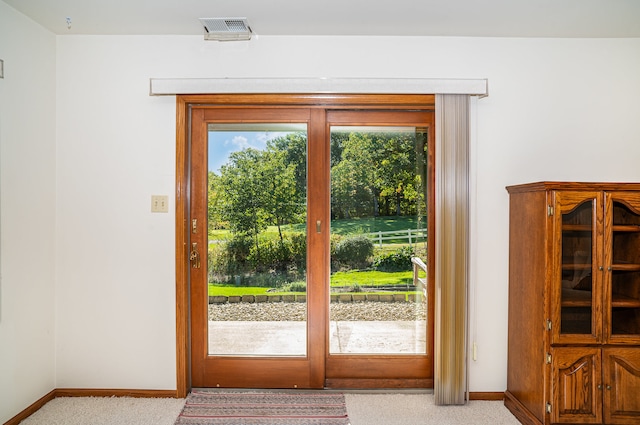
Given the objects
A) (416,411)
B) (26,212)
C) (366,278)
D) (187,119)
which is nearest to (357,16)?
(187,119)

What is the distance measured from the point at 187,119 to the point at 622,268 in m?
2.83

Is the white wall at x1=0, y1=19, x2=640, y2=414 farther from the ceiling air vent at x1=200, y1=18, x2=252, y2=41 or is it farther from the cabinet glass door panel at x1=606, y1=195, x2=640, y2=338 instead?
the cabinet glass door panel at x1=606, y1=195, x2=640, y2=338

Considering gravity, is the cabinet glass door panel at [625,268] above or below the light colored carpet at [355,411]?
above

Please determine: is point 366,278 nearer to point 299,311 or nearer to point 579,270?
point 299,311

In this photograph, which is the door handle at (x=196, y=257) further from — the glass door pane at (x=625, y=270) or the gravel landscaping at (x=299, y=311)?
the glass door pane at (x=625, y=270)

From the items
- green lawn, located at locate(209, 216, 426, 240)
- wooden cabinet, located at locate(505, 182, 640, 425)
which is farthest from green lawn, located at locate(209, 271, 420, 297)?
wooden cabinet, located at locate(505, 182, 640, 425)

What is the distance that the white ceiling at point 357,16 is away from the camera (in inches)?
97.7

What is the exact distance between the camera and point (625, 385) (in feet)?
8.26

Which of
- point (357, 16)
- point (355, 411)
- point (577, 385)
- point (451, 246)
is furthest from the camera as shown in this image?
point (451, 246)

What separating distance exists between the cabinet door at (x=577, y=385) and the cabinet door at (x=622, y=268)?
18cm

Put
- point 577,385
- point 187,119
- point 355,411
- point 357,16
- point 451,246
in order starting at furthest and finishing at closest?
1. point 187,119
2. point 451,246
3. point 355,411
4. point 357,16
5. point 577,385

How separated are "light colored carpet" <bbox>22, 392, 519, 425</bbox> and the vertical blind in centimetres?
14

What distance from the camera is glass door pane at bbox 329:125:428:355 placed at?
305 centimetres

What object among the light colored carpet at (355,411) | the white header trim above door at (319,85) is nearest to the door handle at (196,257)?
the light colored carpet at (355,411)
